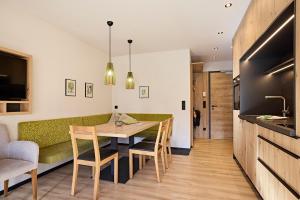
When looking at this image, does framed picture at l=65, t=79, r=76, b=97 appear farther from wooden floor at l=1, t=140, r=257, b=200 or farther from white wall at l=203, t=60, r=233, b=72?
white wall at l=203, t=60, r=233, b=72

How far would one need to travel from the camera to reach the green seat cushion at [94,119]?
12.6 feet

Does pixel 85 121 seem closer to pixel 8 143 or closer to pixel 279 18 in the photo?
pixel 8 143

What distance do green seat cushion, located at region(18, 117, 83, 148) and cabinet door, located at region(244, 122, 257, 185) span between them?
3009 mm

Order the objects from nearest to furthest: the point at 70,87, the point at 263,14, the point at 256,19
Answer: the point at 263,14 → the point at 256,19 → the point at 70,87

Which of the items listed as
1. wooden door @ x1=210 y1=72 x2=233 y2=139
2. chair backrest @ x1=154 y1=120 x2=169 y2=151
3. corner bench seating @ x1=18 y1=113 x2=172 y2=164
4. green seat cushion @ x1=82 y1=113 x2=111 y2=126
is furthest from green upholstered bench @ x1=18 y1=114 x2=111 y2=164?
wooden door @ x1=210 y1=72 x2=233 y2=139

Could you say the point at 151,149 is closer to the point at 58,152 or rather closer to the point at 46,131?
the point at 58,152

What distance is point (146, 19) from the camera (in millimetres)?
2904

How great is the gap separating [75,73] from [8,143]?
1.82m

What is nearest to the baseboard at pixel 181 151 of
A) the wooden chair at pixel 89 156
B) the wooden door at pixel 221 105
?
the wooden door at pixel 221 105

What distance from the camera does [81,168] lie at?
3.20 metres

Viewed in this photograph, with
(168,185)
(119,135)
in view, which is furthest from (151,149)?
(119,135)

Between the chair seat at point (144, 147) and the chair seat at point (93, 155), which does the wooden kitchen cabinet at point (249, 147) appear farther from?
the chair seat at point (93, 155)

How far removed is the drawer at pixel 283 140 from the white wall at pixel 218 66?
13.7 ft

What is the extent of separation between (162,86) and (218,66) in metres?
2.33
